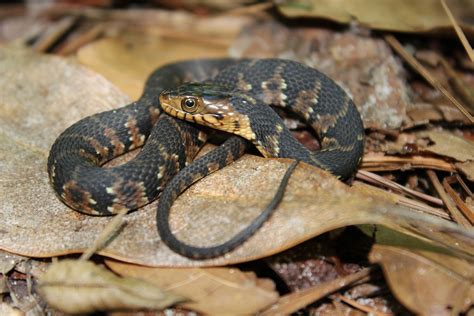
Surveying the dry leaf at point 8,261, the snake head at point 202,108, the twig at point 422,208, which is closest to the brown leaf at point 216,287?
the dry leaf at point 8,261

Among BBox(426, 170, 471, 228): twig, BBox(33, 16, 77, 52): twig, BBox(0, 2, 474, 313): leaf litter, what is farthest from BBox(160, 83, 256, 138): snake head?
BBox(33, 16, 77, 52): twig

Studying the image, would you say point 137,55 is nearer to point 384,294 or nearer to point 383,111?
point 383,111

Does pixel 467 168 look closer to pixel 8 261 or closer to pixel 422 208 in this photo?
pixel 422 208

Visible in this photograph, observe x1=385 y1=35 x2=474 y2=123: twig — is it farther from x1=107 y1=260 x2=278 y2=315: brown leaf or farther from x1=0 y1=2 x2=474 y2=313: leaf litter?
x1=107 y1=260 x2=278 y2=315: brown leaf

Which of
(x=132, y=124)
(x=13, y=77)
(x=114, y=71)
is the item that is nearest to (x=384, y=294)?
(x=132, y=124)

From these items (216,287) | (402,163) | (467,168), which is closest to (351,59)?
(402,163)
